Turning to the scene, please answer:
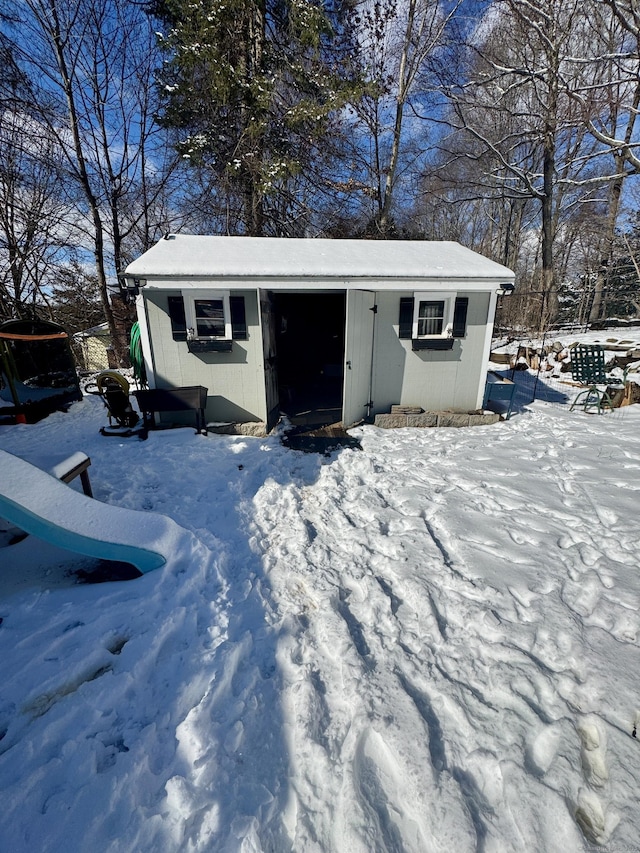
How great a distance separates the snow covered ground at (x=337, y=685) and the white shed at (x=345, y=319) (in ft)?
9.08

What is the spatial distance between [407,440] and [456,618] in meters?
3.42

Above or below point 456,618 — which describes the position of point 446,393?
above

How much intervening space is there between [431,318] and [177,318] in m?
4.28

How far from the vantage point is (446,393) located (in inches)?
251

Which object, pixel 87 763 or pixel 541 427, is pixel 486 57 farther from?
pixel 87 763

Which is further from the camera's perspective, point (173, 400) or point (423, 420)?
point (423, 420)

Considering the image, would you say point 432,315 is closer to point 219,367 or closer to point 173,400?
point 219,367

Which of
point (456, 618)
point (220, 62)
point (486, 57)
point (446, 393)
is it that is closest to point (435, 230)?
point (486, 57)

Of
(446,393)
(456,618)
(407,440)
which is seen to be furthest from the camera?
(446,393)

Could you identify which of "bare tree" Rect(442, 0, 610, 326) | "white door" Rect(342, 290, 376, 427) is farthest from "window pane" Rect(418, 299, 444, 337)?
"bare tree" Rect(442, 0, 610, 326)

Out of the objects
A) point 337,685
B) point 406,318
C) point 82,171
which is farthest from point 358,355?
point 82,171

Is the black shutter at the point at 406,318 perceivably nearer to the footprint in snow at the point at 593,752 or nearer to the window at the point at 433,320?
the window at the point at 433,320

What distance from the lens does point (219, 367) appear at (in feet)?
18.5

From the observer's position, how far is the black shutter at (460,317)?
5923 mm
